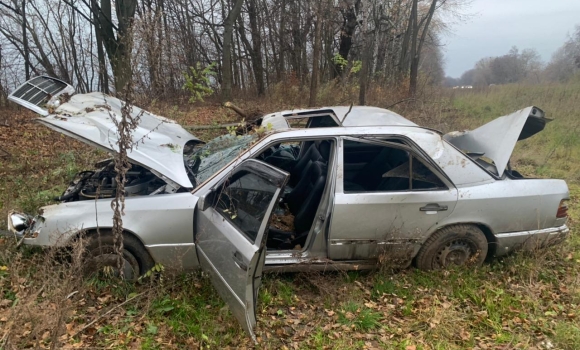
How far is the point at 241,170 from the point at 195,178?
660mm

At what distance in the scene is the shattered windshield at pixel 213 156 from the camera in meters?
3.31

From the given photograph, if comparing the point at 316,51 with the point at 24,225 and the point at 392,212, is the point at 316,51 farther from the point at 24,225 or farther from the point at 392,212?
the point at 24,225

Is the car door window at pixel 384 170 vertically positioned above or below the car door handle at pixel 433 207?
above

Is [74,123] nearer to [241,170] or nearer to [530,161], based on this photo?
[241,170]

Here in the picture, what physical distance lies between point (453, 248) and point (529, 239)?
0.76 meters

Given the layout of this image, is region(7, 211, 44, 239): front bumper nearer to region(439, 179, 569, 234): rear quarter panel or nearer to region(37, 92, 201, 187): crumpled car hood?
region(37, 92, 201, 187): crumpled car hood

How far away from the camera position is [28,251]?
3578 mm

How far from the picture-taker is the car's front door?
319cm

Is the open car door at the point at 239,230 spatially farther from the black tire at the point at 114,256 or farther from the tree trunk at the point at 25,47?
the tree trunk at the point at 25,47

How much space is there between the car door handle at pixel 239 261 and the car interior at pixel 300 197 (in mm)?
914

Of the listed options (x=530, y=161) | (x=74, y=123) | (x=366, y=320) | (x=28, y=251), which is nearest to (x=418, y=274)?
(x=366, y=320)

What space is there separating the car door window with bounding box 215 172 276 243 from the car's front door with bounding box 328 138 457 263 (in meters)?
0.80

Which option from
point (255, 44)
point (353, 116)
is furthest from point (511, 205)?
point (255, 44)

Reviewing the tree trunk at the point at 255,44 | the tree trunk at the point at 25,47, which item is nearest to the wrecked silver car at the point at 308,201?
the tree trunk at the point at 255,44
